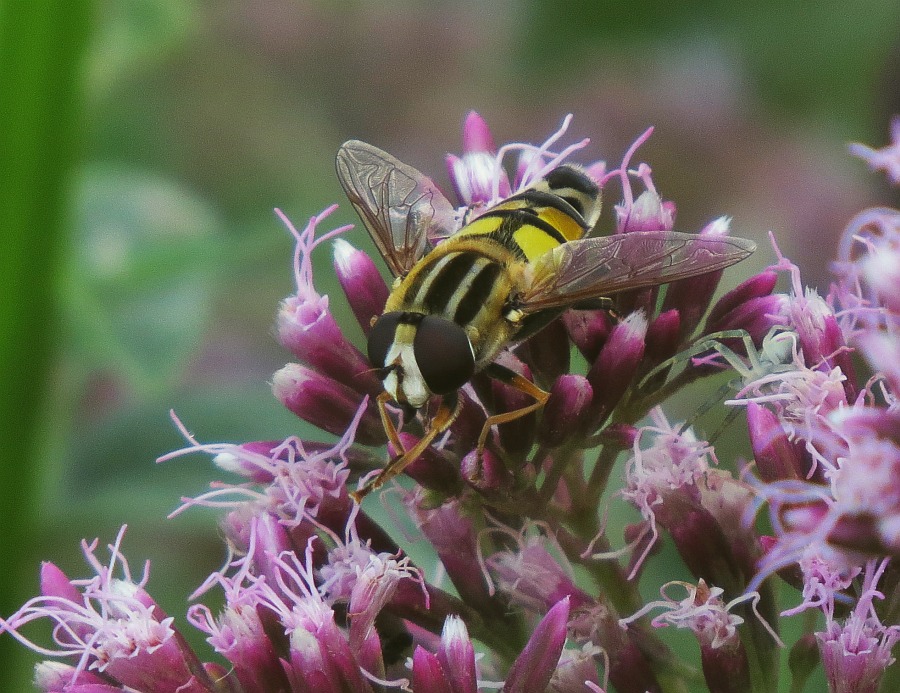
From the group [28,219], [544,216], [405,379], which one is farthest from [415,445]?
[28,219]

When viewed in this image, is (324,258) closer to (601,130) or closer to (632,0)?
(601,130)

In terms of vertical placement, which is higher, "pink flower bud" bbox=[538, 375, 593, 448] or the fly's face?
the fly's face

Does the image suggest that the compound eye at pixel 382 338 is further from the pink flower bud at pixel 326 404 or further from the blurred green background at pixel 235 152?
the blurred green background at pixel 235 152

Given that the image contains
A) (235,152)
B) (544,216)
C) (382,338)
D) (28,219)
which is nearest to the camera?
(382,338)

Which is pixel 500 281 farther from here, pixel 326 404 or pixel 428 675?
pixel 428 675

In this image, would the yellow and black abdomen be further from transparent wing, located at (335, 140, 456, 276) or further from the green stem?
the green stem

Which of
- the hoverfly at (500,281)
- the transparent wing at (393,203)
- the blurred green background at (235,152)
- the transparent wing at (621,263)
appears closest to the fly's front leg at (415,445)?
the hoverfly at (500,281)

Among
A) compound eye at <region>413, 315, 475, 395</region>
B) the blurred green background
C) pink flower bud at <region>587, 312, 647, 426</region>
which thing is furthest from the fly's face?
the blurred green background
